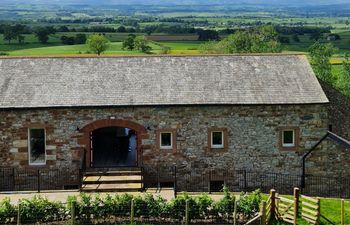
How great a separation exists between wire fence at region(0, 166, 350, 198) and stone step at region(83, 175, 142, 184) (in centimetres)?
80

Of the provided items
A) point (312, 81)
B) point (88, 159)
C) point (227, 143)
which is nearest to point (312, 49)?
point (312, 81)

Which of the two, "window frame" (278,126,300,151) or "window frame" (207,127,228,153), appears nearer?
"window frame" (207,127,228,153)

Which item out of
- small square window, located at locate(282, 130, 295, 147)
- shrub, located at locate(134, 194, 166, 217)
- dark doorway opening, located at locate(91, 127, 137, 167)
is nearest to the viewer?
shrub, located at locate(134, 194, 166, 217)

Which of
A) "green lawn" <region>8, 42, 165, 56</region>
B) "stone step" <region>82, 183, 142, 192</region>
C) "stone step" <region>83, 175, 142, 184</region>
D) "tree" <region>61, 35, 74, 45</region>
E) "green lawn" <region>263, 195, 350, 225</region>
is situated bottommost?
"green lawn" <region>263, 195, 350, 225</region>

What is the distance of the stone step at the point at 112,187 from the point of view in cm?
2912

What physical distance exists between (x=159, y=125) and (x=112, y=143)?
6404 millimetres

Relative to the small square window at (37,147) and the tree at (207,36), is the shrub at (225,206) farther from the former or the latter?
the tree at (207,36)

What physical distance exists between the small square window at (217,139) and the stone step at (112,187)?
4791 millimetres

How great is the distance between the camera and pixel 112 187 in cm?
2936

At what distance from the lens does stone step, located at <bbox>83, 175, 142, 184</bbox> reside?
2988 centimetres

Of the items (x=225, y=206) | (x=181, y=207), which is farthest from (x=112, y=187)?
(x=225, y=206)

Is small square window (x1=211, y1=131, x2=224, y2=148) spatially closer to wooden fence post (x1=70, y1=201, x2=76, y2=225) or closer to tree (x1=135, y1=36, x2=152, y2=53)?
wooden fence post (x1=70, y1=201, x2=76, y2=225)

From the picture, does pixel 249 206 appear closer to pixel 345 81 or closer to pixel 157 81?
pixel 157 81

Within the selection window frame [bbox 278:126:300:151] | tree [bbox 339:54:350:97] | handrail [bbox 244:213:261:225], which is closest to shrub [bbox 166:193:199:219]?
handrail [bbox 244:213:261:225]
